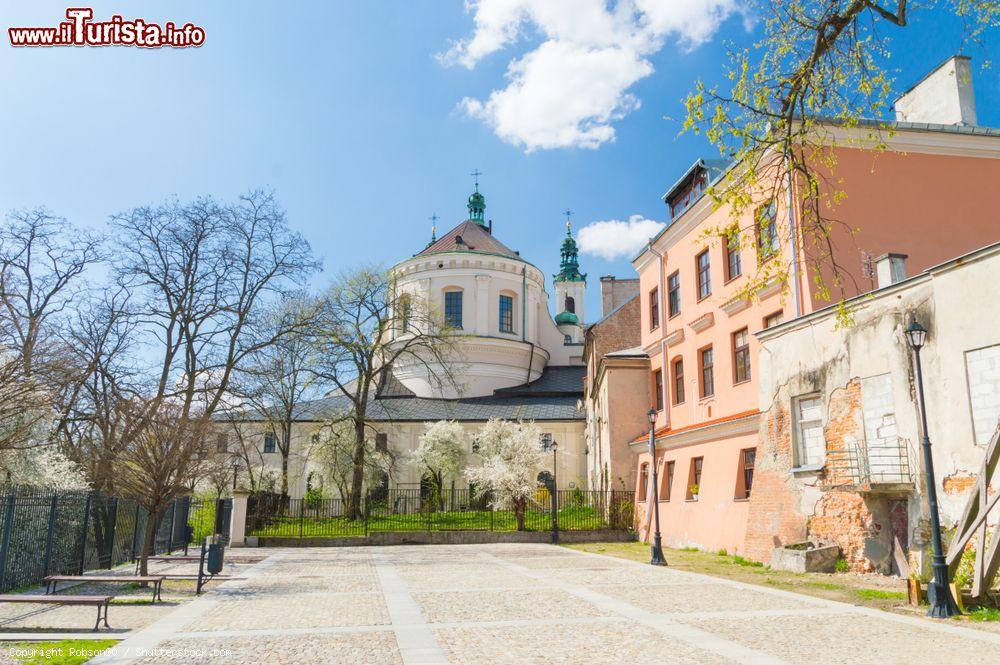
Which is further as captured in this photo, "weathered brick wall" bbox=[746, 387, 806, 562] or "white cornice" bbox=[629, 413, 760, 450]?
"white cornice" bbox=[629, 413, 760, 450]

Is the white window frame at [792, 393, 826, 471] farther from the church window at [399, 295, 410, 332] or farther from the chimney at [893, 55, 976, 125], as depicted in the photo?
the church window at [399, 295, 410, 332]

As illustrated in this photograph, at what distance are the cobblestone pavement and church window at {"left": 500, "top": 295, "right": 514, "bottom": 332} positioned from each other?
124ft

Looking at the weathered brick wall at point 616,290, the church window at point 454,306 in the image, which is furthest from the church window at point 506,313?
the weathered brick wall at point 616,290

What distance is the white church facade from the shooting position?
45.7m

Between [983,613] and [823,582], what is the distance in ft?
12.9

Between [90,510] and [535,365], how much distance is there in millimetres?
39798

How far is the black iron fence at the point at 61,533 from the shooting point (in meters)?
13.3

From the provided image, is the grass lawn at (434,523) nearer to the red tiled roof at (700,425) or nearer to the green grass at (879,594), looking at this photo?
the red tiled roof at (700,425)

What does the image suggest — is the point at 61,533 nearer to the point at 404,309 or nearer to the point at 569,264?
the point at 404,309

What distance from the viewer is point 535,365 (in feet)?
179

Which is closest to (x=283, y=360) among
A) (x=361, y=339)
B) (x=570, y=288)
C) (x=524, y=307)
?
(x=361, y=339)

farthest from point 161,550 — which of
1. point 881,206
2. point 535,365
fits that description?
point 535,365

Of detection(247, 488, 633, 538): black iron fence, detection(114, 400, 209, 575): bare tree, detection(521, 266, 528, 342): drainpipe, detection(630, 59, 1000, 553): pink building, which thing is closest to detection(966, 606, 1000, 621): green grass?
detection(630, 59, 1000, 553): pink building

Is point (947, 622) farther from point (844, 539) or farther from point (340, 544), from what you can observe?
point (340, 544)
